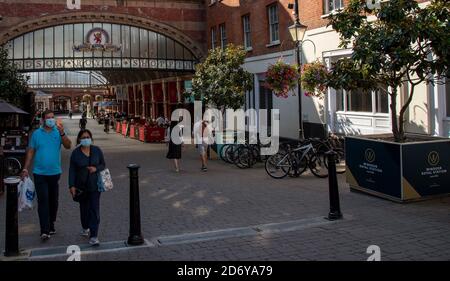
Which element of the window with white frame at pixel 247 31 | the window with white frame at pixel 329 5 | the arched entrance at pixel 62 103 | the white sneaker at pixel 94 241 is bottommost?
the white sneaker at pixel 94 241

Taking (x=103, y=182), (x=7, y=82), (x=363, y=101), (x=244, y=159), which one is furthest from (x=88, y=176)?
(x=7, y=82)

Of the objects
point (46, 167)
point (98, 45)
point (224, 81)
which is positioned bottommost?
point (46, 167)

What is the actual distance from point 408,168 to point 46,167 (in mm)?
5905

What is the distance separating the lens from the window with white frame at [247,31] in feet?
78.9

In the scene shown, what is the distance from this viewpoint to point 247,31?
79.5 feet

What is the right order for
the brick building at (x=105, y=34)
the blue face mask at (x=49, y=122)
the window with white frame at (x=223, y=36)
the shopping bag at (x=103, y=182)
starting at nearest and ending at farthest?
the shopping bag at (x=103, y=182)
the blue face mask at (x=49, y=122)
the brick building at (x=105, y=34)
the window with white frame at (x=223, y=36)

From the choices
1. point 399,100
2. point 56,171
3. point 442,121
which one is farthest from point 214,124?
point 56,171

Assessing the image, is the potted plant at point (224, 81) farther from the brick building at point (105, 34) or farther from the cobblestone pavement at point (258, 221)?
the brick building at point (105, 34)

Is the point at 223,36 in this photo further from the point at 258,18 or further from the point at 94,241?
the point at 94,241

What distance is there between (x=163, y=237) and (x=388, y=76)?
517cm

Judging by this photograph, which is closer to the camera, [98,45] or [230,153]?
[230,153]

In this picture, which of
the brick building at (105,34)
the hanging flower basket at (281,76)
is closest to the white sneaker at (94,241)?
the hanging flower basket at (281,76)
